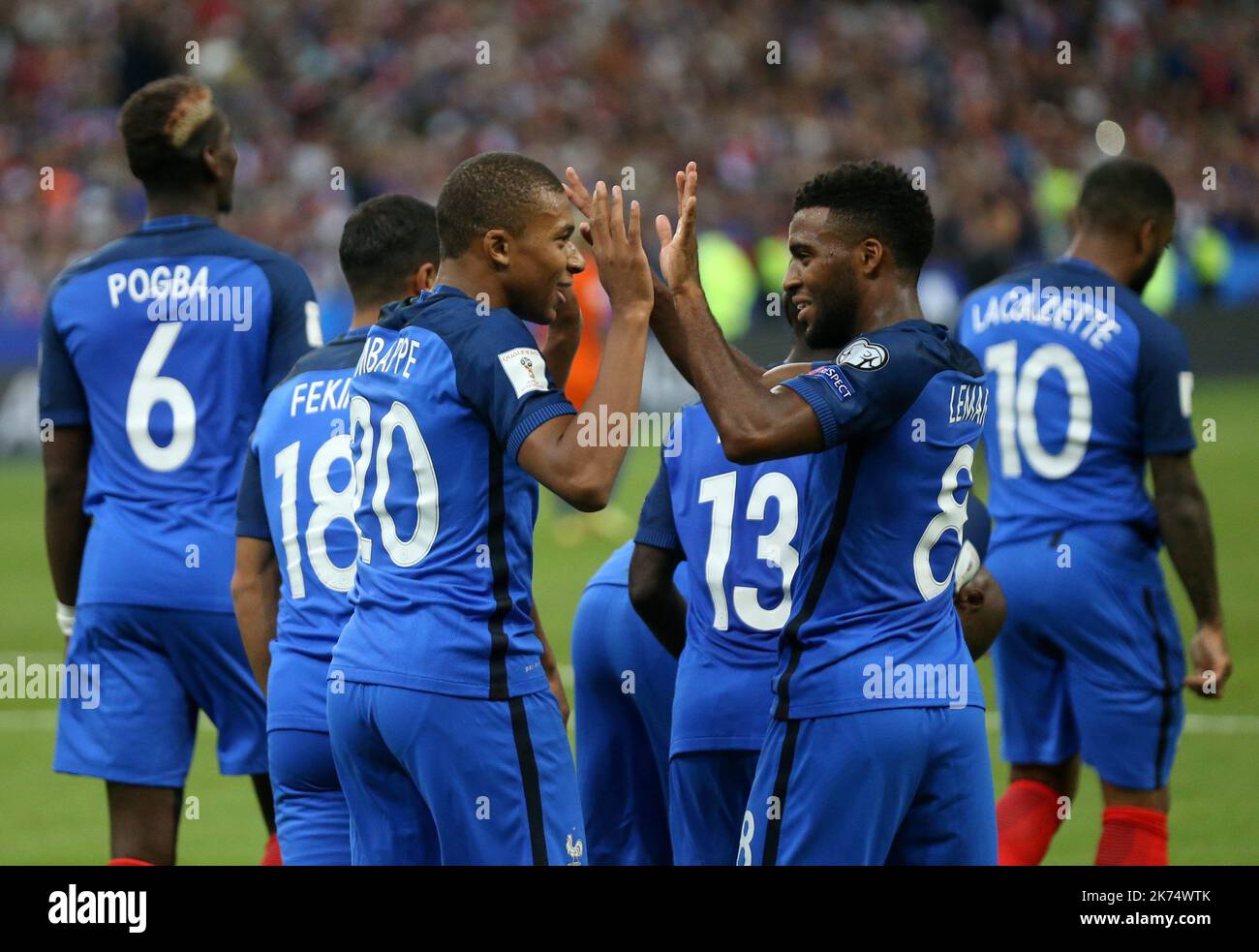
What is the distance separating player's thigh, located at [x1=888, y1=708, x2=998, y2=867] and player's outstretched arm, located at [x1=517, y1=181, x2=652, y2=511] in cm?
91

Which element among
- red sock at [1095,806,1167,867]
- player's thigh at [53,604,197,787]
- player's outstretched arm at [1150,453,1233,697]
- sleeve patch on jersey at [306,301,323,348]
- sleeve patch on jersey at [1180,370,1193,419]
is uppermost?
sleeve patch on jersey at [306,301,323,348]

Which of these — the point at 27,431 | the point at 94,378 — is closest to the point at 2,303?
the point at 27,431

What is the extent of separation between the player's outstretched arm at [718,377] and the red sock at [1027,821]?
268 cm

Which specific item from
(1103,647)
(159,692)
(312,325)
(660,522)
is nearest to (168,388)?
(312,325)

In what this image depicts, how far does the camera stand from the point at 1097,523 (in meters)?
6.07

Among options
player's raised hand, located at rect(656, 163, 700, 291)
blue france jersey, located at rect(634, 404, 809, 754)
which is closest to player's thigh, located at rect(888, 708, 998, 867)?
blue france jersey, located at rect(634, 404, 809, 754)

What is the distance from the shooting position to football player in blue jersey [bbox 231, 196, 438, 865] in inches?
178

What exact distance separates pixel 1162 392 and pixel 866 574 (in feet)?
7.86

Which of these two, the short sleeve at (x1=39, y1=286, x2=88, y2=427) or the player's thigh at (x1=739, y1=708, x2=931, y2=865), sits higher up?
the short sleeve at (x1=39, y1=286, x2=88, y2=427)

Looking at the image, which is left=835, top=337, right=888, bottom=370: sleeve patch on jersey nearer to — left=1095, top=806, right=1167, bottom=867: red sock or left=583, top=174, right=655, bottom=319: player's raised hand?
left=583, top=174, right=655, bottom=319: player's raised hand

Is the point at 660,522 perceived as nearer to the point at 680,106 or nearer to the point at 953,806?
the point at 953,806

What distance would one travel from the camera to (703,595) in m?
4.54

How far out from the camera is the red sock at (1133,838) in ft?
19.2

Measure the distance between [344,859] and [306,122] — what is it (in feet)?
74.1
